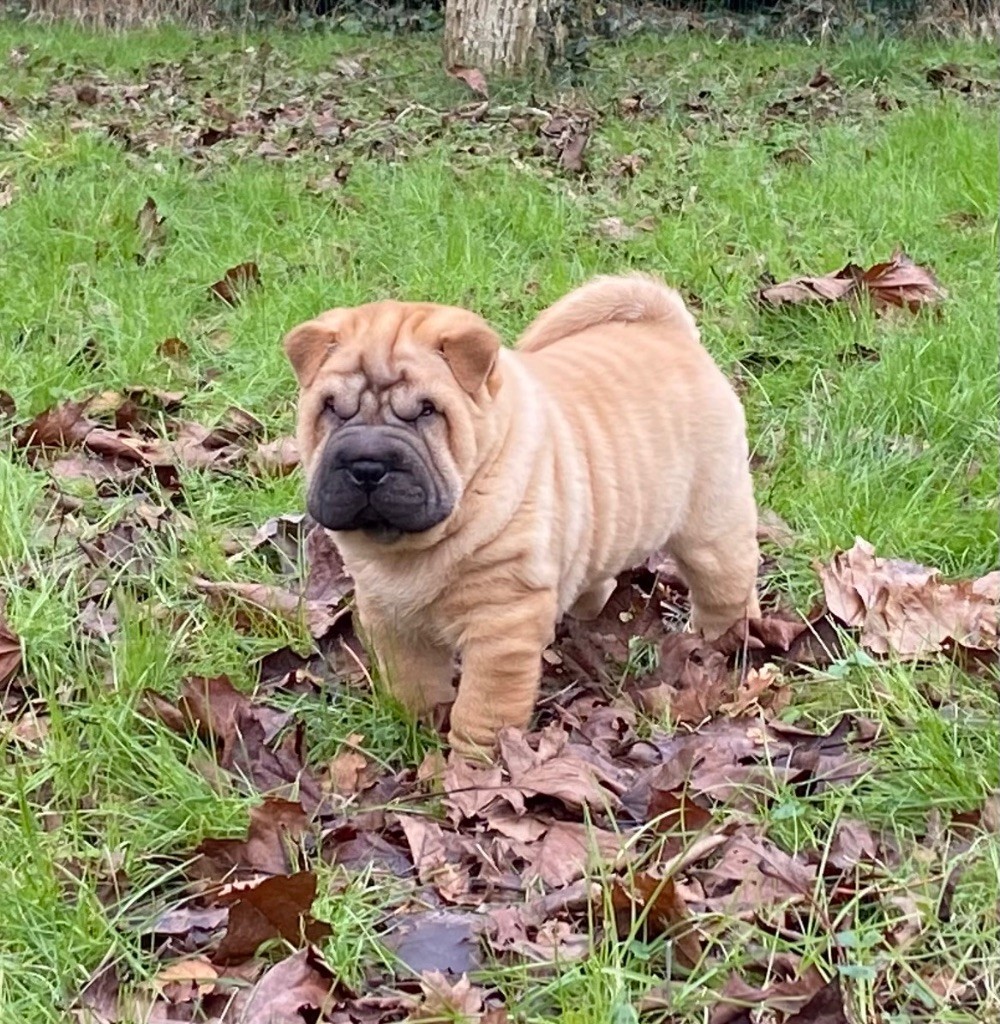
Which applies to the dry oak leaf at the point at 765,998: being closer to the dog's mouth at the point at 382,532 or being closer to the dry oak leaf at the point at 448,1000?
the dry oak leaf at the point at 448,1000

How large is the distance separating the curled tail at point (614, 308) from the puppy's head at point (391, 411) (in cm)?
74

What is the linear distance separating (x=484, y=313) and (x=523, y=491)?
2.03m

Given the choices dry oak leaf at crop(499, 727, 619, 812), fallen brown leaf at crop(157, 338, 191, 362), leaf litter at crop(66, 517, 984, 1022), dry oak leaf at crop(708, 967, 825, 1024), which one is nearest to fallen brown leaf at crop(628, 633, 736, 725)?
leaf litter at crop(66, 517, 984, 1022)

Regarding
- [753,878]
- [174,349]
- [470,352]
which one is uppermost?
[470,352]

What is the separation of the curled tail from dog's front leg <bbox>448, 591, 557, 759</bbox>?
40.1 inches

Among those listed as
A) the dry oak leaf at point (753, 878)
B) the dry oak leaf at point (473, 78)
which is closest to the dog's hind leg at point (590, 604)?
the dry oak leaf at point (753, 878)

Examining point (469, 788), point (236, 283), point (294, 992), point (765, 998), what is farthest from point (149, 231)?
point (765, 998)

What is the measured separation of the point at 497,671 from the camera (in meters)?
2.87

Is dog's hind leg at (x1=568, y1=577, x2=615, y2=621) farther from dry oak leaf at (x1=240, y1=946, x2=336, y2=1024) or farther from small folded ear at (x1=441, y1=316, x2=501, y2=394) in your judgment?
dry oak leaf at (x1=240, y1=946, x2=336, y2=1024)

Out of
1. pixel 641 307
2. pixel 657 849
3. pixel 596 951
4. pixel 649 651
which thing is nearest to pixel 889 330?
pixel 641 307

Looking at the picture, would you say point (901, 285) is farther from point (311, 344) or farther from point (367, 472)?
point (367, 472)

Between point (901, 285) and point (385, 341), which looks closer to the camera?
point (385, 341)

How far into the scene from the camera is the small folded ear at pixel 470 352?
2.83 metres

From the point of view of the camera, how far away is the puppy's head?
2.73 m
